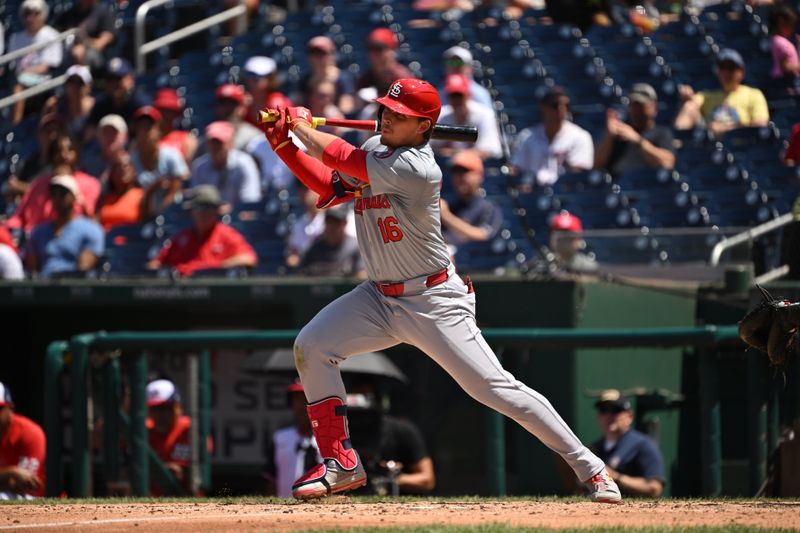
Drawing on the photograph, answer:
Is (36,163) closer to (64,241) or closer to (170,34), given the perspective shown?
(170,34)

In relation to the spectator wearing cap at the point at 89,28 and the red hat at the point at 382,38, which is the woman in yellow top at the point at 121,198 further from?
the spectator wearing cap at the point at 89,28

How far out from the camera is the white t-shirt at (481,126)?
32.7ft

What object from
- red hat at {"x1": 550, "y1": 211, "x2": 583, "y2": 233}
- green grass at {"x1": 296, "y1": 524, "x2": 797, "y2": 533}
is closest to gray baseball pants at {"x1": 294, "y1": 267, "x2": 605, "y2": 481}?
green grass at {"x1": 296, "y1": 524, "x2": 797, "y2": 533}

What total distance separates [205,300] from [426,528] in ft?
14.1

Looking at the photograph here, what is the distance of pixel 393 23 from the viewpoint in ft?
38.8

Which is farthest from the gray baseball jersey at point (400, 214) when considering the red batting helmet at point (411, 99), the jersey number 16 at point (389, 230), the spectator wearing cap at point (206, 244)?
the spectator wearing cap at point (206, 244)

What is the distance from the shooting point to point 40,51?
1325cm

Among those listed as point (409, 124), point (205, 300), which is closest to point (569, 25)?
point (205, 300)

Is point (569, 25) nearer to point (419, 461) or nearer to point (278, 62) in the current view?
point (278, 62)

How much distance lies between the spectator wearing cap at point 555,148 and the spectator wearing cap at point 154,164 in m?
2.46

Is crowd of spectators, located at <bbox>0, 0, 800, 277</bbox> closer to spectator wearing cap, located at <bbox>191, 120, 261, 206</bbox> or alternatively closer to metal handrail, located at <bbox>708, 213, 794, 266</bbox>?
spectator wearing cap, located at <bbox>191, 120, 261, 206</bbox>

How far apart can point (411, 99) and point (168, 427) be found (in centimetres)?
375

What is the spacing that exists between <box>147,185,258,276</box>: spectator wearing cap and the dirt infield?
3.60 m

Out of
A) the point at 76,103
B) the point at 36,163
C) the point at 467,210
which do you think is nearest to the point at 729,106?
the point at 467,210
